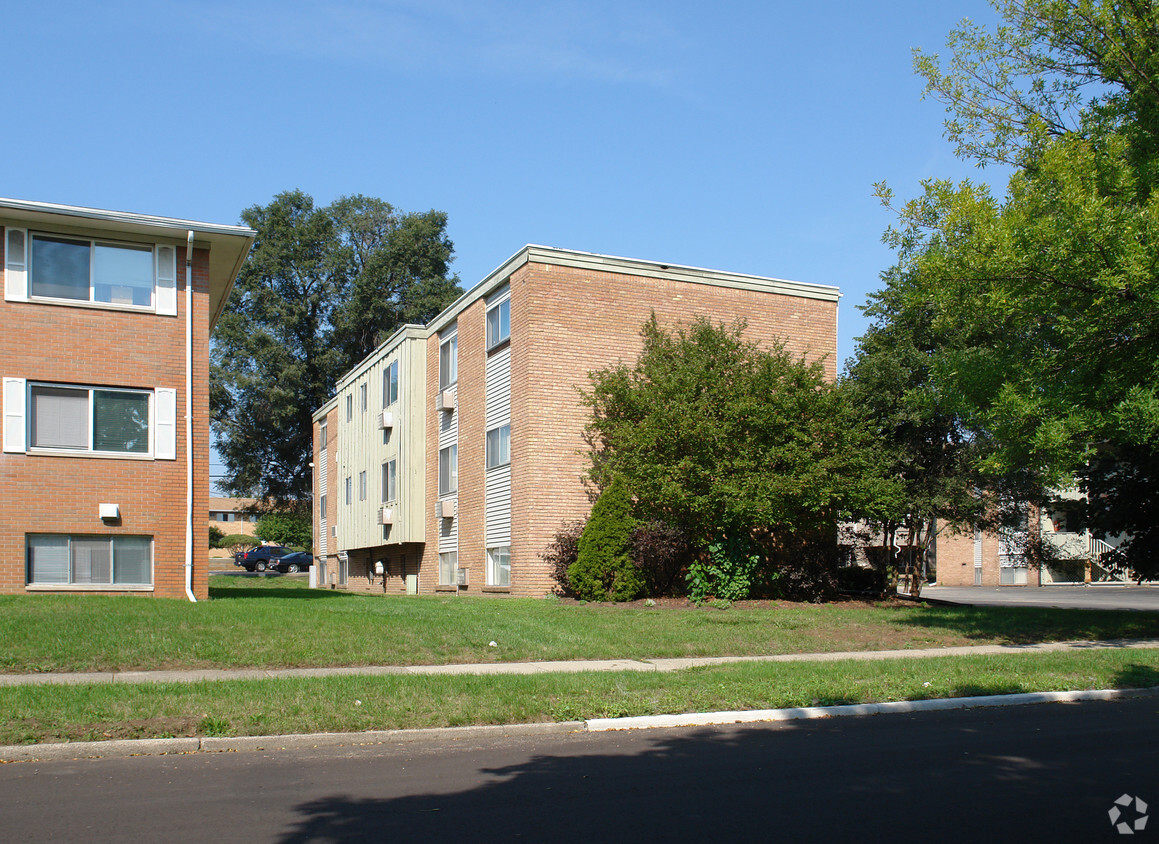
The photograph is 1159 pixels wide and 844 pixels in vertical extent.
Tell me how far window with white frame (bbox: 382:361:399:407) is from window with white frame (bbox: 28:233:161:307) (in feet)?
44.6

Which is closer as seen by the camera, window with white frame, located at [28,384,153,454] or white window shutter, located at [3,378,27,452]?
white window shutter, located at [3,378,27,452]

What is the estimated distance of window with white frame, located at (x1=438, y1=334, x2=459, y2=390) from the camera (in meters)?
30.9

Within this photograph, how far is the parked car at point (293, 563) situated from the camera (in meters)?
66.8

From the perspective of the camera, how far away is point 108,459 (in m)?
19.8

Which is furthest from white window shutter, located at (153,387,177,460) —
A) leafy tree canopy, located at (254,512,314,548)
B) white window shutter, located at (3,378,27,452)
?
leafy tree canopy, located at (254,512,314,548)

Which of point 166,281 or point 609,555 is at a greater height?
point 166,281

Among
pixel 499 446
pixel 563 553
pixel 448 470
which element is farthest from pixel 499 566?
pixel 448 470

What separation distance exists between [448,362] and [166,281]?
12099mm

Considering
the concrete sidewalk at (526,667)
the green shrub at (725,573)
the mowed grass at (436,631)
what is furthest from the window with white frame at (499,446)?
the concrete sidewalk at (526,667)

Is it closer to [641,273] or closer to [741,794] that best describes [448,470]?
[641,273]

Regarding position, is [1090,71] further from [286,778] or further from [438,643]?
[286,778]

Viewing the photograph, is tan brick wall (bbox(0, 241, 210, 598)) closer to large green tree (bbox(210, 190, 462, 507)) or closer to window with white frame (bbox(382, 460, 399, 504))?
window with white frame (bbox(382, 460, 399, 504))

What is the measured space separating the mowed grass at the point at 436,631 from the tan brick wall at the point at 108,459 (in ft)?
5.71

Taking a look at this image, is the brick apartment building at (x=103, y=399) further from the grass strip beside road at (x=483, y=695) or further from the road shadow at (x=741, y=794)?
the road shadow at (x=741, y=794)
